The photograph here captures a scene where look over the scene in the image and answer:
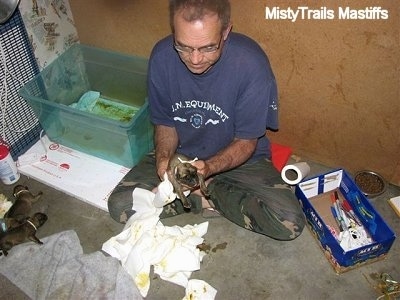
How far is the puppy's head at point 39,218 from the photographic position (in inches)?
80.7

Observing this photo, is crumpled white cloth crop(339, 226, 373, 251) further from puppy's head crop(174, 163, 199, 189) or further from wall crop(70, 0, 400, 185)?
puppy's head crop(174, 163, 199, 189)

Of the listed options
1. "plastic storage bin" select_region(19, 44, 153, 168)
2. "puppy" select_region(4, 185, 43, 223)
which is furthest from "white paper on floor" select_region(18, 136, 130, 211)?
"puppy" select_region(4, 185, 43, 223)

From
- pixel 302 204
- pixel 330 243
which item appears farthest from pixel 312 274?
pixel 302 204

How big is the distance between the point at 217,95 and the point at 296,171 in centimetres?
72

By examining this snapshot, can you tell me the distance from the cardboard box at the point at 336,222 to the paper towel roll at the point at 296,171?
0.21 feet

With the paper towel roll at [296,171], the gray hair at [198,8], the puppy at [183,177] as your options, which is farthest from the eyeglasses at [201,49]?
the paper towel roll at [296,171]

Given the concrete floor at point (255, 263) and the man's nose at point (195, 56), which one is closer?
the man's nose at point (195, 56)

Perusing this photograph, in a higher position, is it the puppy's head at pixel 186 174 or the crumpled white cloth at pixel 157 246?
the puppy's head at pixel 186 174

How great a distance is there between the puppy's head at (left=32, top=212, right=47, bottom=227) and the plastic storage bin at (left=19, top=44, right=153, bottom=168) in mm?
532

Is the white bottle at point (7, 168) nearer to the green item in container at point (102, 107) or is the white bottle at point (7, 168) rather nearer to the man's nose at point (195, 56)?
the green item in container at point (102, 107)

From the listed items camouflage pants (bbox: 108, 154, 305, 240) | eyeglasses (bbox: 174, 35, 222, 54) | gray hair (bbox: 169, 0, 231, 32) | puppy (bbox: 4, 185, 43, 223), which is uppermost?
gray hair (bbox: 169, 0, 231, 32)

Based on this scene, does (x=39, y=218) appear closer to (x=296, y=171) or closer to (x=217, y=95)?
(x=217, y=95)

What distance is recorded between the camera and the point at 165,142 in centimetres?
197

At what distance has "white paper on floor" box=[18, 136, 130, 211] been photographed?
7.43 ft
